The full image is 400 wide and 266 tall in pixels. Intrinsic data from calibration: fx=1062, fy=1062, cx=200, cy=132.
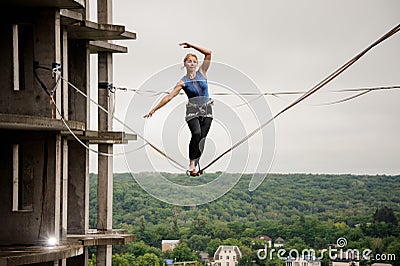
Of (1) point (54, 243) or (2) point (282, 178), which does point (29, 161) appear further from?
(2) point (282, 178)

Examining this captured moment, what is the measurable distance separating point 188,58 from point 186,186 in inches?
59.4

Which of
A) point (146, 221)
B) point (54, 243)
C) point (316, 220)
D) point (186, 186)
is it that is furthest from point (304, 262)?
point (186, 186)

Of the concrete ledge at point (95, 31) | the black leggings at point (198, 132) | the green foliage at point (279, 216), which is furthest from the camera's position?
the green foliage at point (279, 216)

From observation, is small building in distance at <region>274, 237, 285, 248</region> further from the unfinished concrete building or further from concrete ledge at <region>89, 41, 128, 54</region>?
the unfinished concrete building

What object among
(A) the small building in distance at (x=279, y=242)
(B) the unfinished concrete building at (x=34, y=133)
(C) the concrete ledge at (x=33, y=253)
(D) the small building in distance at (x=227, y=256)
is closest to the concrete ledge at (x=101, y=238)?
(B) the unfinished concrete building at (x=34, y=133)

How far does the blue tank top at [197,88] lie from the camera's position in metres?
10.1

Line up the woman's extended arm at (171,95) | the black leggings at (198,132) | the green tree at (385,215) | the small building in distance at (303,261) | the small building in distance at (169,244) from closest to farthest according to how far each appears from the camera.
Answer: the woman's extended arm at (171,95), the black leggings at (198,132), the small building in distance at (303,261), the small building in distance at (169,244), the green tree at (385,215)

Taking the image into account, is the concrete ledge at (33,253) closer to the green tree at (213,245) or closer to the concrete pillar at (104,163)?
the concrete pillar at (104,163)

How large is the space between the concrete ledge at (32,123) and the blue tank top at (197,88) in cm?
219

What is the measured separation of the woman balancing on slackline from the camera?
33.1 ft

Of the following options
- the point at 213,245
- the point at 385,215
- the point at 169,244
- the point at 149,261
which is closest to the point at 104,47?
the point at 149,261

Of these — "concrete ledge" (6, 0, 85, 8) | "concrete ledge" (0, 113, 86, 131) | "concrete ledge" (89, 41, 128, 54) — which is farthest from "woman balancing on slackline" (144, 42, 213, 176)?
"concrete ledge" (89, 41, 128, 54)

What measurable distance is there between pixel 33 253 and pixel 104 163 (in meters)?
5.02

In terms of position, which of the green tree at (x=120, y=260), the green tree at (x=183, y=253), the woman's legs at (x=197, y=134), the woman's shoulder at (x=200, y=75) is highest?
the woman's shoulder at (x=200, y=75)
